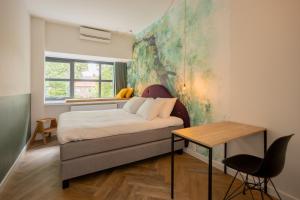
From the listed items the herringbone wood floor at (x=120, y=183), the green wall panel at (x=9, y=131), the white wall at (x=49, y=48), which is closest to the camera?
the herringbone wood floor at (x=120, y=183)

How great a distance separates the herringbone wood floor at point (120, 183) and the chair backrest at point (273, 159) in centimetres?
63

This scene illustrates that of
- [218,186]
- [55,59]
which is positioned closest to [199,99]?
[218,186]

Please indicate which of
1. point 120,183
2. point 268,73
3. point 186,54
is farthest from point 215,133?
point 186,54

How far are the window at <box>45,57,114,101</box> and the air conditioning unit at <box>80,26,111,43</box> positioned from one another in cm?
91

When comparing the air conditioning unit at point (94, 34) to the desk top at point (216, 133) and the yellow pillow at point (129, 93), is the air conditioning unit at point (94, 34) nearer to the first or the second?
the yellow pillow at point (129, 93)

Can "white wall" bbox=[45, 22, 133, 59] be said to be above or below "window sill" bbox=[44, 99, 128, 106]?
above

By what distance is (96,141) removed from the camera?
2.10 m

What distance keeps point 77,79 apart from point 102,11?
7.56 feet

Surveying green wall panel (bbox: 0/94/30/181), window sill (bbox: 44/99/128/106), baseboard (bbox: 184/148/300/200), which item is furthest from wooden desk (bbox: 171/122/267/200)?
window sill (bbox: 44/99/128/106)

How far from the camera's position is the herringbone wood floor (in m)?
1.78

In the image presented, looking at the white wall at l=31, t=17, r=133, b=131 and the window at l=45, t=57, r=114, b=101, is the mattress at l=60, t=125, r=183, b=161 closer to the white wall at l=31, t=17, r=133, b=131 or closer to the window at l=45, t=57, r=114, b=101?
the white wall at l=31, t=17, r=133, b=131

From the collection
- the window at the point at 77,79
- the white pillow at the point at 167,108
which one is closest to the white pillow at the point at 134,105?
the white pillow at the point at 167,108

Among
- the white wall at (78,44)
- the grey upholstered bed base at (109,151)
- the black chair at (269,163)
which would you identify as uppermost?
the white wall at (78,44)

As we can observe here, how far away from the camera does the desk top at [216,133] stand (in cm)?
142
